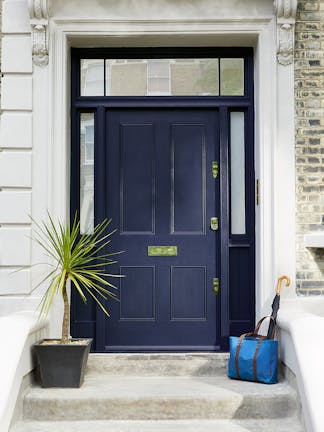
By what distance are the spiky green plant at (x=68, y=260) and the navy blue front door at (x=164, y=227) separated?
0.15 metres

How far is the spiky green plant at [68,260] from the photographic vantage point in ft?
17.5

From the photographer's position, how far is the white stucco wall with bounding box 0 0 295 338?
5996 millimetres

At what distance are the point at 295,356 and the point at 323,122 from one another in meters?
2.16

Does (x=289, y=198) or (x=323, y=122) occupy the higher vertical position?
(x=323, y=122)

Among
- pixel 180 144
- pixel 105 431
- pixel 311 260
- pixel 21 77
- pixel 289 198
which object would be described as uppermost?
pixel 21 77

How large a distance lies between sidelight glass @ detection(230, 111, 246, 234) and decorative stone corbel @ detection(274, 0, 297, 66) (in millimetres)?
657

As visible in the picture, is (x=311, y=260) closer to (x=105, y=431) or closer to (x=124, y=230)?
(x=124, y=230)

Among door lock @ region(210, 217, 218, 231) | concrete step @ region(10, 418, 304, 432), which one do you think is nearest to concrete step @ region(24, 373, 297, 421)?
concrete step @ region(10, 418, 304, 432)

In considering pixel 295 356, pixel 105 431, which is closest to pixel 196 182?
pixel 295 356

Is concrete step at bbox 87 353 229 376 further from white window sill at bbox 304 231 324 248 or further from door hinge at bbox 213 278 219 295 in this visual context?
white window sill at bbox 304 231 324 248

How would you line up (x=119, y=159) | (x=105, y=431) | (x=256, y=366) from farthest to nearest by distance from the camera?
(x=119, y=159), (x=256, y=366), (x=105, y=431)

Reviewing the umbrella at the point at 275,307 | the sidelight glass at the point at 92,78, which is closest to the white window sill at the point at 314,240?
the umbrella at the point at 275,307

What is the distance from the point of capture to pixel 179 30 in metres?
6.15

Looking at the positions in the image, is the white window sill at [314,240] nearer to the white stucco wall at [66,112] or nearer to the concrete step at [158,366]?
the white stucco wall at [66,112]
